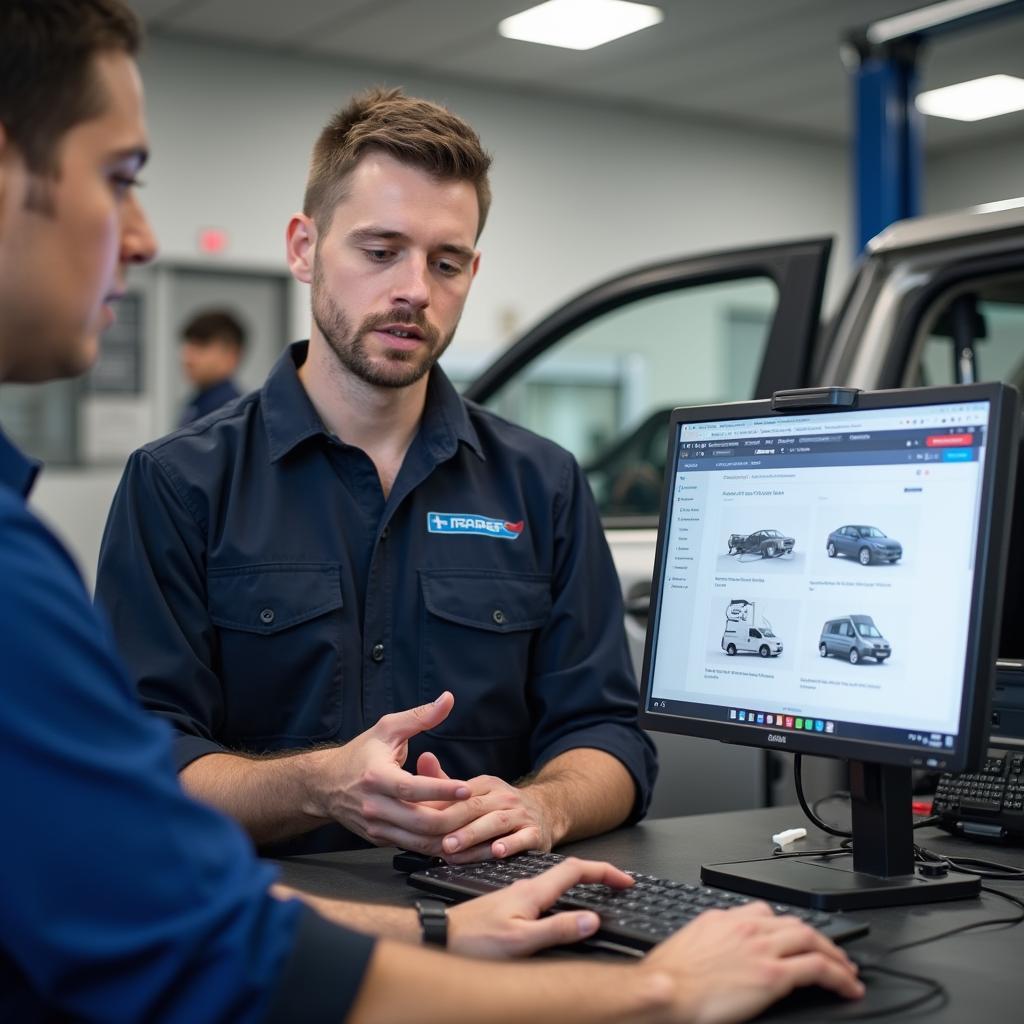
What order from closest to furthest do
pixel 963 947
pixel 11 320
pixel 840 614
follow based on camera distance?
pixel 11 320
pixel 963 947
pixel 840 614

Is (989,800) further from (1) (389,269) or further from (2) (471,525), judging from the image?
(1) (389,269)

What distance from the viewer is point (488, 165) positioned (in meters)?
1.85

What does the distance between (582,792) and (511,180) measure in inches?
249

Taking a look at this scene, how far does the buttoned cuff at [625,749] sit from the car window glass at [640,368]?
5421mm

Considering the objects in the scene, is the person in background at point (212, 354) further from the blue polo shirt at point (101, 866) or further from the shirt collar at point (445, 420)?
the blue polo shirt at point (101, 866)

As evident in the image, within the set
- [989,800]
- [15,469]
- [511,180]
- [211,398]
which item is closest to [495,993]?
[15,469]

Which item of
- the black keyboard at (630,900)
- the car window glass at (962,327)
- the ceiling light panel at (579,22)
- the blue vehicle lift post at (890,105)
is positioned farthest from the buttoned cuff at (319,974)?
the ceiling light panel at (579,22)

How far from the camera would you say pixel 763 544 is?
1.36 metres

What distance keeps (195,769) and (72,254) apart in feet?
2.54

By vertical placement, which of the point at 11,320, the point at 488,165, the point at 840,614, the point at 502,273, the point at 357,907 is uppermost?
the point at 502,273

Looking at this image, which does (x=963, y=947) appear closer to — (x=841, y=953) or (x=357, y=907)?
(x=841, y=953)

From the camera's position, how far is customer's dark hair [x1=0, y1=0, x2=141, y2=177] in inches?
33.5

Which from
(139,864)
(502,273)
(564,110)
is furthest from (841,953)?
(564,110)

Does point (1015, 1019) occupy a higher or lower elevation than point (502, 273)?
lower
